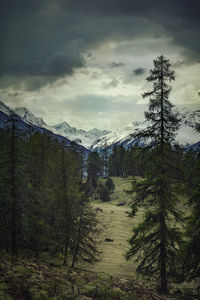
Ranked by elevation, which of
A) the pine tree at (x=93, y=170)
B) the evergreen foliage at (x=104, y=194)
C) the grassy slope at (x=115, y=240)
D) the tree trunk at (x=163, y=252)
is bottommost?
the grassy slope at (x=115, y=240)

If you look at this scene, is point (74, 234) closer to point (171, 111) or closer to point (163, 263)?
point (163, 263)

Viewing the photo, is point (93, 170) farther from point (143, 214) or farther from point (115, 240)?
point (143, 214)

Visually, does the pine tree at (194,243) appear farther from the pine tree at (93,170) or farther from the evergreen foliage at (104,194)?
the pine tree at (93,170)

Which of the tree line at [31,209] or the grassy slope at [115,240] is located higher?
the tree line at [31,209]

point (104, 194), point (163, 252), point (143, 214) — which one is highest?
point (143, 214)

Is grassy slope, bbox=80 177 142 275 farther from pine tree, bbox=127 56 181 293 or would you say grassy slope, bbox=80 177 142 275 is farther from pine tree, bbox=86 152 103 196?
pine tree, bbox=86 152 103 196

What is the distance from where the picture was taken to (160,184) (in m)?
13.6

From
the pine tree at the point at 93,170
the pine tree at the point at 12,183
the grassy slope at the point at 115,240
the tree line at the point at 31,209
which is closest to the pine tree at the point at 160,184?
the grassy slope at the point at 115,240

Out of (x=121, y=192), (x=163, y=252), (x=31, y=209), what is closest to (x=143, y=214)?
(x=163, y=252)

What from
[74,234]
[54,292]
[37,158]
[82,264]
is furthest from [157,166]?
[37,158]

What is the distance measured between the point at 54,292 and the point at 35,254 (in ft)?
43.8

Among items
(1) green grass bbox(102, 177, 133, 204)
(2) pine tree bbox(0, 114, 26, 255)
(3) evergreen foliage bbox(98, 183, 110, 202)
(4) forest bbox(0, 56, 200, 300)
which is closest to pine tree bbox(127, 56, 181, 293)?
(4) forest bbox(0, 56, 200, 300)

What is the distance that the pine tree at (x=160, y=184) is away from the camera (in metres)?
13.3

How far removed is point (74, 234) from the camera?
65.7ft
